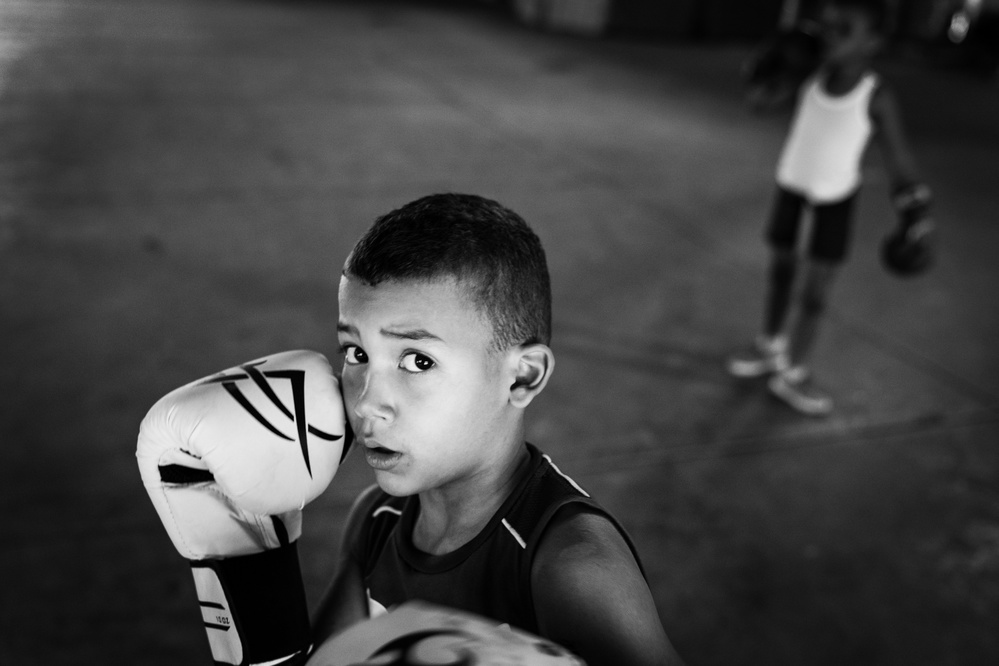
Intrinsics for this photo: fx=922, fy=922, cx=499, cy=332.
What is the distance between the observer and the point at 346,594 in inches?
50.6

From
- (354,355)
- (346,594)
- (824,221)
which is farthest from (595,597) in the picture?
(824,221)

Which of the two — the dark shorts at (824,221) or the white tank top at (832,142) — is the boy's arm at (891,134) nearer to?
the white tank top at (832,142)

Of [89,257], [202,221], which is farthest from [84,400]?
[202,221]

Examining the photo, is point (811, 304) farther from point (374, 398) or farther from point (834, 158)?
point (374, 398)

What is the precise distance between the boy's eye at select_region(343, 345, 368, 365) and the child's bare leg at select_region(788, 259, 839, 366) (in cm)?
247

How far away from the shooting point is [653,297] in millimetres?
4082

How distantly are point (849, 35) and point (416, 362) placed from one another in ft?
8.12

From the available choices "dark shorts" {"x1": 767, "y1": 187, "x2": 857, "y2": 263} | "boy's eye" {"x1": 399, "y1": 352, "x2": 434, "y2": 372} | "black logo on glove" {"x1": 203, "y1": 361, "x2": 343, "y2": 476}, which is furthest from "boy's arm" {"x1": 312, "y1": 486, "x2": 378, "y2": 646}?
"dark shorts" {"x1": 767, "y1": 187, "x2": 857, "y2": 263}

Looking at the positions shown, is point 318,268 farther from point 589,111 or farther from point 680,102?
point 680,102

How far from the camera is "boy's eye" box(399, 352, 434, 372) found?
39.5 inches

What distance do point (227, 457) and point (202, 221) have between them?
12.6 ft

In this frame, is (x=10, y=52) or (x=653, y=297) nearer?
(x=653, y=297)

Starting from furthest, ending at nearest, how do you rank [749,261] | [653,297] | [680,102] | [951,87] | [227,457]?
[951,87]
[680,102]
[749,261]
[653,297]
[227,457]

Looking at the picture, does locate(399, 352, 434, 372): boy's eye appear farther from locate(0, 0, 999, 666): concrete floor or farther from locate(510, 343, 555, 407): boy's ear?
locate(0, 0, 999, 666): concrete floor
